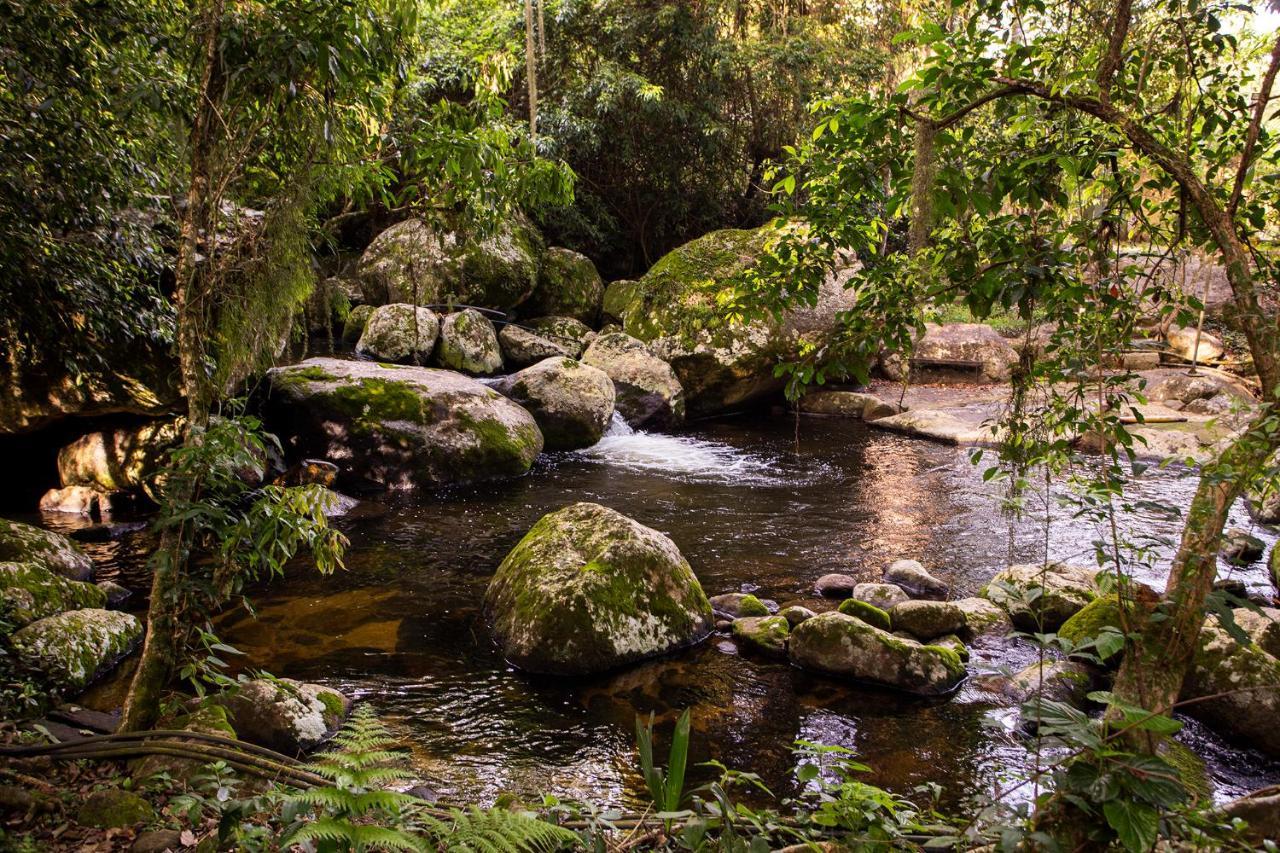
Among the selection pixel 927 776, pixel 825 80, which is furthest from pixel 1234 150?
pixel 825 80

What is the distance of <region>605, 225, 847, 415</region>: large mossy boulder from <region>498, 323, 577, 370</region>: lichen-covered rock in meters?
1.62

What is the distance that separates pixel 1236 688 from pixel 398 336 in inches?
512

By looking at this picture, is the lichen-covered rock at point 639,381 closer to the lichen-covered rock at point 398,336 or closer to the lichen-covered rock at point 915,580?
the lichen-covered rock at point 398,336

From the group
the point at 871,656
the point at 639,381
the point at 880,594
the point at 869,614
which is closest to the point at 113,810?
the point at 871,656

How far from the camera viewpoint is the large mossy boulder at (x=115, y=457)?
8.79 m

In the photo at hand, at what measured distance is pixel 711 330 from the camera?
46.0 ft

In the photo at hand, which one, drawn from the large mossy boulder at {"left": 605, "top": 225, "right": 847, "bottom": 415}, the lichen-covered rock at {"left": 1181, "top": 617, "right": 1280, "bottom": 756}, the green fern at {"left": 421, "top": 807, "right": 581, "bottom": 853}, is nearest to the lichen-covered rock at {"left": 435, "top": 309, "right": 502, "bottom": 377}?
the large mossy boulder at {"left": 605, "top": 225, "right": 847, "bottom": 415}

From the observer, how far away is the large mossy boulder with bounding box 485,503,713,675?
5.33m

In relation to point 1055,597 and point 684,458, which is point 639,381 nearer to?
point 684,458

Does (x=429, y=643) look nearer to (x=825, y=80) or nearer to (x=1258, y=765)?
(x=1258, y=765)

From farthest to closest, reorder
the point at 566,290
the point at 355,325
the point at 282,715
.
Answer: the point at 566,290
the point at 355,325
the point at 282,715

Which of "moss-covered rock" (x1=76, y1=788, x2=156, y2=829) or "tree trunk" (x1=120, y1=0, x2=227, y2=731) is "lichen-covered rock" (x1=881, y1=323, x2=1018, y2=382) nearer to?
"tree trunk" (x1=120, y1=0, x2=227, y2=731)

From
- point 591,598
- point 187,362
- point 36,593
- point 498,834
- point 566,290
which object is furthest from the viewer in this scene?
point 566,290

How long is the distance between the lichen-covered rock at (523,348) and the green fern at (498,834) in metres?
12.7
